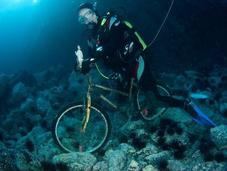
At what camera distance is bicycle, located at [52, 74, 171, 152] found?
23.7ft

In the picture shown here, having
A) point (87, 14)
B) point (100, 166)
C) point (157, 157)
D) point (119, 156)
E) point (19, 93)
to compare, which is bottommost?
point (157, 157)

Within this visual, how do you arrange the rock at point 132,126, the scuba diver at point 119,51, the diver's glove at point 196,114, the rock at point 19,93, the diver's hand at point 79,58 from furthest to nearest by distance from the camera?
the rock at point 19,93 → the rock at point 132,126 → the diver's glove at point 196,114 → the scuba diver at point 119,51 → the diver's hand at point 79,58

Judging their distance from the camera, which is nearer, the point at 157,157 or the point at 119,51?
the point at 157,157

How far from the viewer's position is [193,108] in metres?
8.12

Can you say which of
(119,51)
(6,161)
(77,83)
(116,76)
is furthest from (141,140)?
(77,83)

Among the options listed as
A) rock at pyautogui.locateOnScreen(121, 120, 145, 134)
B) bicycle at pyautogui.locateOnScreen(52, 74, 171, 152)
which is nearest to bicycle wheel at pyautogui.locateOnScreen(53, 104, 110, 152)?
bicycle at pyautogui.locateOnScreen(52, 74, 171, 152)

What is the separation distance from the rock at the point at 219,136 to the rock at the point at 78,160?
297 centimetres

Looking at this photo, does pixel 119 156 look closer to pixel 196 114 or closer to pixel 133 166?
pixel 133 166

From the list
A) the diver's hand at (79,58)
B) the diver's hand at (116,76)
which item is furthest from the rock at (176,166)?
the diver's hand at (79,58)

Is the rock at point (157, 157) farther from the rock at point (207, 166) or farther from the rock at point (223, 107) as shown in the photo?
the rock at point (223, 107)

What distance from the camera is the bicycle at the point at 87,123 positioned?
23.7ft

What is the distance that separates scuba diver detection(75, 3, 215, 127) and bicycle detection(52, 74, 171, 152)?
371 mm

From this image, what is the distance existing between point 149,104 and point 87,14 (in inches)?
130

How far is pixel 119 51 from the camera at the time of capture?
299 inches
